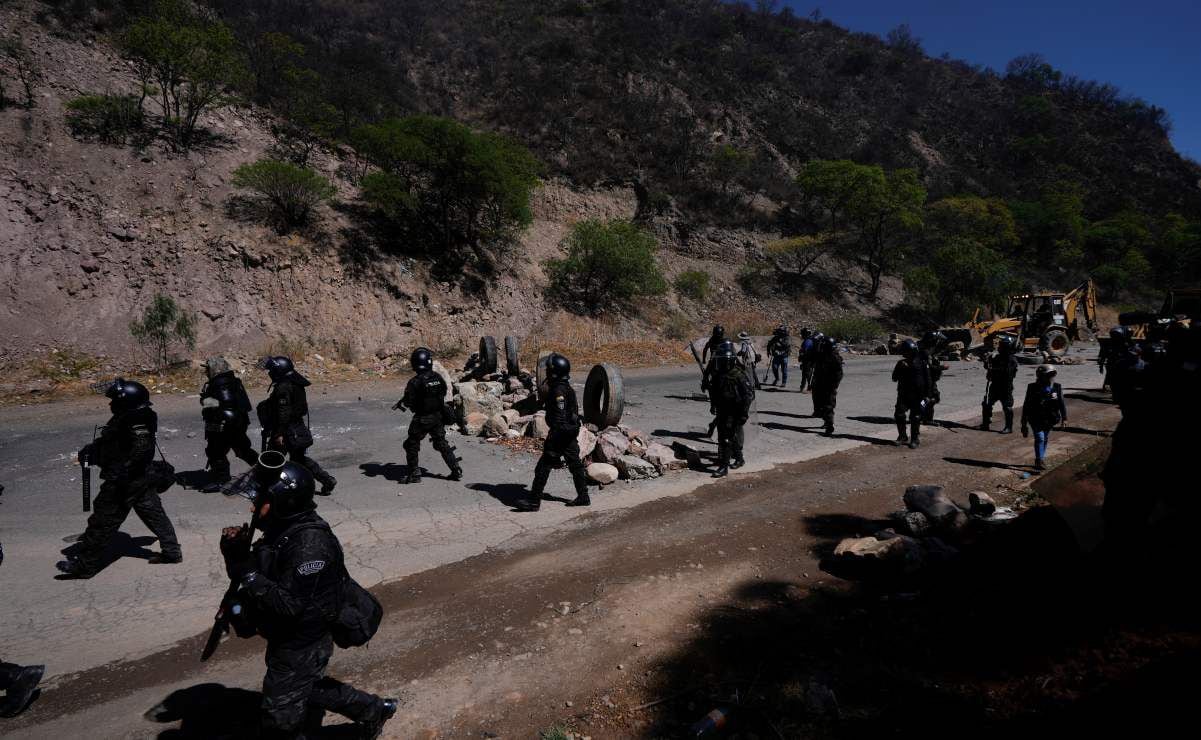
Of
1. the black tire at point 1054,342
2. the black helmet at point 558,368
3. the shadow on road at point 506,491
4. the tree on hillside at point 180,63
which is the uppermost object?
the tree on hillside at point 180,63

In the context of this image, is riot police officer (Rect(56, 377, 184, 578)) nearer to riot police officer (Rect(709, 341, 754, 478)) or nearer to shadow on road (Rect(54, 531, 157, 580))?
shadow on road (Rect(54, 531, 157, 580))

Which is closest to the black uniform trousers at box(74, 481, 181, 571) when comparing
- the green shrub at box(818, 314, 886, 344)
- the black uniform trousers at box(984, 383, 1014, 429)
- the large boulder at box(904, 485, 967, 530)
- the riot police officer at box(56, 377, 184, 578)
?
the riot police officer at box(56, 377, 184, 578)

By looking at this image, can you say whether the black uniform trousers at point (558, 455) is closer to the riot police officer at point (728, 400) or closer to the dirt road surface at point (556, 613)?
the dirt road surface at point (556, 613)

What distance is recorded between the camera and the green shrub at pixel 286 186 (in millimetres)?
19578

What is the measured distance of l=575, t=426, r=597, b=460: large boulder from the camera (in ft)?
26.2

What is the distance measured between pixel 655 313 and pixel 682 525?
909 inches

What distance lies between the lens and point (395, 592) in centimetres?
461

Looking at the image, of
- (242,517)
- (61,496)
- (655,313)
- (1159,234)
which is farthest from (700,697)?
(1159,234)

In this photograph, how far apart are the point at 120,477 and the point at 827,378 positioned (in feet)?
32.7

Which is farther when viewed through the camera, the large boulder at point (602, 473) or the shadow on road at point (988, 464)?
the shadow on road at point (988, 464)

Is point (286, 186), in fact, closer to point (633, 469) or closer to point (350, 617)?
point (633, 469)

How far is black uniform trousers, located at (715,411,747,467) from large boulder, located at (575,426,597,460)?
5.83ft

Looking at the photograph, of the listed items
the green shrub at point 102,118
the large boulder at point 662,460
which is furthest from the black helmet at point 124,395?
the green shrub at point 102,118

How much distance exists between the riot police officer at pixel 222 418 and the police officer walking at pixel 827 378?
8.93 meters
